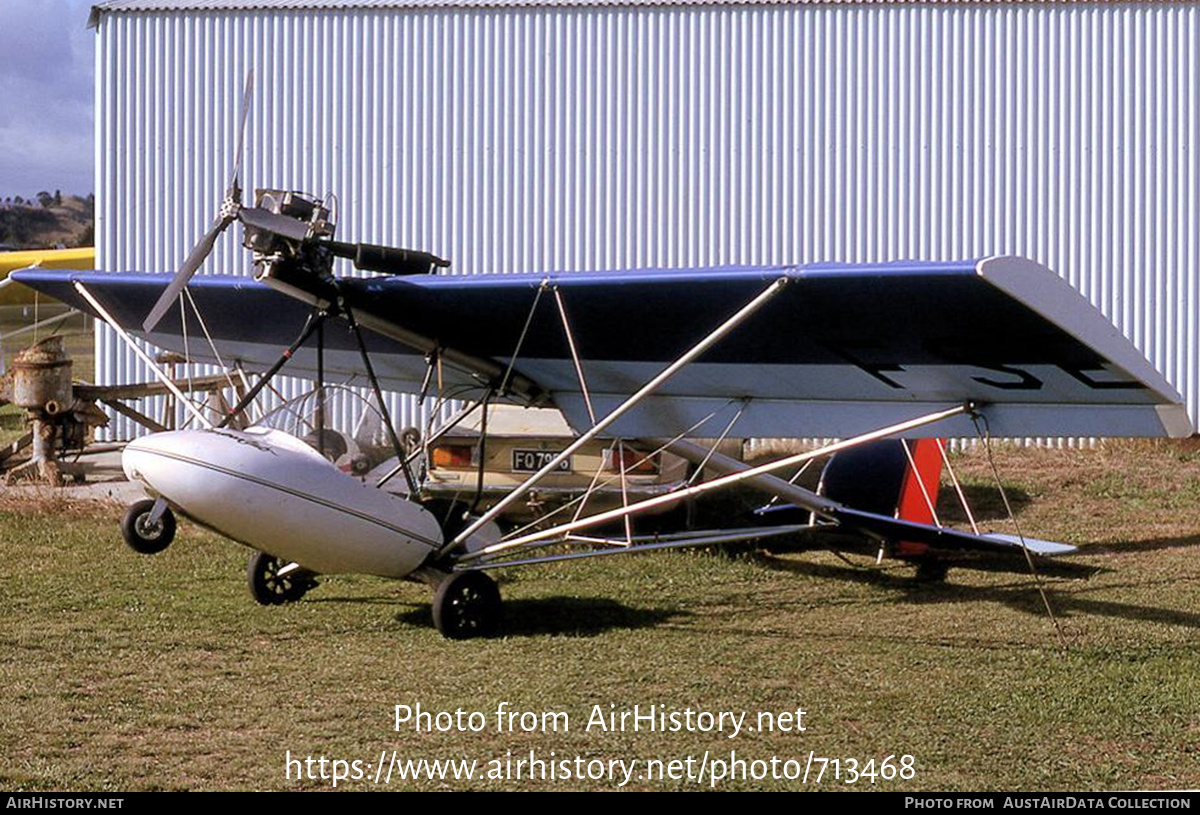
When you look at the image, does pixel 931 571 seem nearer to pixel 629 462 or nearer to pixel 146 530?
pixel 629 462

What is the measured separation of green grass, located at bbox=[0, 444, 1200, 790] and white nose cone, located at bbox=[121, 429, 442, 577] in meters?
0.56

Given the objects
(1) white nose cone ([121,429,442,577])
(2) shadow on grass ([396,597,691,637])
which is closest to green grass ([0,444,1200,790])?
(2) shadow on grass ([396,597,691,637])

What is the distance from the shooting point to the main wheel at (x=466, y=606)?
27.4 feet

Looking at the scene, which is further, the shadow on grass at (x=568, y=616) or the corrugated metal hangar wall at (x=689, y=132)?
the corrugated metal hangar wall at (x=689, y=132)

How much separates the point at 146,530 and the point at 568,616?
2838mm

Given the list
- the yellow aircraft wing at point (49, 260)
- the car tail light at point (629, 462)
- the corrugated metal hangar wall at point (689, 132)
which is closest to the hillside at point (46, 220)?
the yellow aircraft wing at point (49, 260)

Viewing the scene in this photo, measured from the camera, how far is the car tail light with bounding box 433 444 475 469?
11352 millimetres

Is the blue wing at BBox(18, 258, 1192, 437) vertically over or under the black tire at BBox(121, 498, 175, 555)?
over

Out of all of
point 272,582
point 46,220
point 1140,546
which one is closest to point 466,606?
point 272,582

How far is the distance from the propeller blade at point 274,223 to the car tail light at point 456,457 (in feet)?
11.6

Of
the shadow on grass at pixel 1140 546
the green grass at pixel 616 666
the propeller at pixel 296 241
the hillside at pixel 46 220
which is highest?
the hillside at pixel 46 220

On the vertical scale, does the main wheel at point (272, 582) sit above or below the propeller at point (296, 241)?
below

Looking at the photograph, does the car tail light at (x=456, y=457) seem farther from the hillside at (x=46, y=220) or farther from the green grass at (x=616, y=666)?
the hillside at (x=46, y=220)

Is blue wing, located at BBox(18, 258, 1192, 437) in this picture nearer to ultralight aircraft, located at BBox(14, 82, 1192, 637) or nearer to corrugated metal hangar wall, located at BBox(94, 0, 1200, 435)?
ultralight aircraft, located at BBox(14, 82, 1192, 637)
